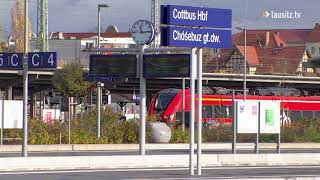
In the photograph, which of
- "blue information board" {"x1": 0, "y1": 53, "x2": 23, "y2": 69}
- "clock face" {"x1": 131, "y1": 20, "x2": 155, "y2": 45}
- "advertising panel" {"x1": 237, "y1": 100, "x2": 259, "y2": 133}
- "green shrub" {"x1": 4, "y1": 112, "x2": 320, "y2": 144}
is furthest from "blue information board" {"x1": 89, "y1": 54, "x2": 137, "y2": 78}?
"green shrub" {"x1": 4, "y1": 112, "x2": 320, "y2": 144}

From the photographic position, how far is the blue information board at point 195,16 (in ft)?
79.6

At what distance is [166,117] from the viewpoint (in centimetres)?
6378

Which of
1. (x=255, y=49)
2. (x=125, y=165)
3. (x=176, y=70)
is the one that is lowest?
(x=125, y=165)

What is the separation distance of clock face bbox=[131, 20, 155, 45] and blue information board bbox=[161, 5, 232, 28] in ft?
21.5

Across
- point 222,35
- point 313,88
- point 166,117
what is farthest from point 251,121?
point 313,88

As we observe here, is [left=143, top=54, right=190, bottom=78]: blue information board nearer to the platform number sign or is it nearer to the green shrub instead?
the platform number sign

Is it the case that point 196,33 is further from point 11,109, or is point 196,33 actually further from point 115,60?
point 11,109

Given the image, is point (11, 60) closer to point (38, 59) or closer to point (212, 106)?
point (38, 59)

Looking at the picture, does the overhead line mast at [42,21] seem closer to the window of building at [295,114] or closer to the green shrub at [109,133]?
the window of building at [295,114]

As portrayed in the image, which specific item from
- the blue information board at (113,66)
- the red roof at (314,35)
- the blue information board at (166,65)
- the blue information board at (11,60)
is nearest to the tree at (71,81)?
the blue information board at (11,60)

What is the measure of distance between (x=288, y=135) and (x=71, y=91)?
26.9m

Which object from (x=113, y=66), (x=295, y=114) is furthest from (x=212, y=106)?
(x=113, y=66)

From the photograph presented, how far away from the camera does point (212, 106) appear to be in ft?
213

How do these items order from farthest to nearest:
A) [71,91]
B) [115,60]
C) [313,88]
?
1. [313,88]
2. [71,91]
3. [115,60]
